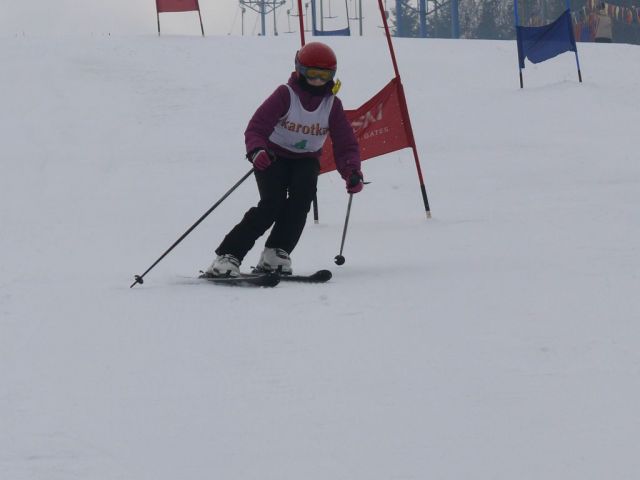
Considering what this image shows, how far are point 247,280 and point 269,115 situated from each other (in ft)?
3.10

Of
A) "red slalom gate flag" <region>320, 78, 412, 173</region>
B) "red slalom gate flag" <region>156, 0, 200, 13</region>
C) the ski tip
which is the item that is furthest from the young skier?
"red slalom gate flag" <region>156, 0, 200, 13</region>

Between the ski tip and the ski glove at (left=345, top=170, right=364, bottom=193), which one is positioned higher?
the ski glove at (left=345, top=170, right=364, bottom=193)

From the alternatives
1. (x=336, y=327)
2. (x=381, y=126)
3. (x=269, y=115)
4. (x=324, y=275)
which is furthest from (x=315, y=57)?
(x=381, y=126)

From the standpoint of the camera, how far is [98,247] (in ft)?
25.9

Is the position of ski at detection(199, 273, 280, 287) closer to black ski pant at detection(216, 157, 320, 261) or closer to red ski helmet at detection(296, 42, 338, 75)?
black ski pant at detection(216, 157, 320, 261)

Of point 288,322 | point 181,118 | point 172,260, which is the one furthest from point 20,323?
point 181,118

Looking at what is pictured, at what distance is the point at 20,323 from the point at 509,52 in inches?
814

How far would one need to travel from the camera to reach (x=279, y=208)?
6.44 m

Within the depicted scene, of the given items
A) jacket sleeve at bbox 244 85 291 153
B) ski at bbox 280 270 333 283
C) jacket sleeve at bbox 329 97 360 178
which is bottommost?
ski at bbox 280 270 333 283

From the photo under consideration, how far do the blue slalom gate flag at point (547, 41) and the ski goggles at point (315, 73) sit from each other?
12.5 m

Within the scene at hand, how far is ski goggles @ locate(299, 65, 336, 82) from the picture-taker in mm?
6254

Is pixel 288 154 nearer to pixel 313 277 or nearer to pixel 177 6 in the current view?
pixel 313 277

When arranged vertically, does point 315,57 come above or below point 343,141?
above

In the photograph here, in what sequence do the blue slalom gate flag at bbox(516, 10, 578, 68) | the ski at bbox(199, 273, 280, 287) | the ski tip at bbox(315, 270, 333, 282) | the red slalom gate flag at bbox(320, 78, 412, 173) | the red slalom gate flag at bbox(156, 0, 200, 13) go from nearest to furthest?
the ski at bbox(199, 273, 280, 287) < the ski tip at bbox(315, 270, 333, 282) < the red slalom gate flag at bbox(320, 78, 412, 173) < the blue slalom gate flag at bbox(516, 10, 578, 68) < the red slalom gate flag at bbox(156, 0, 200, 13)
